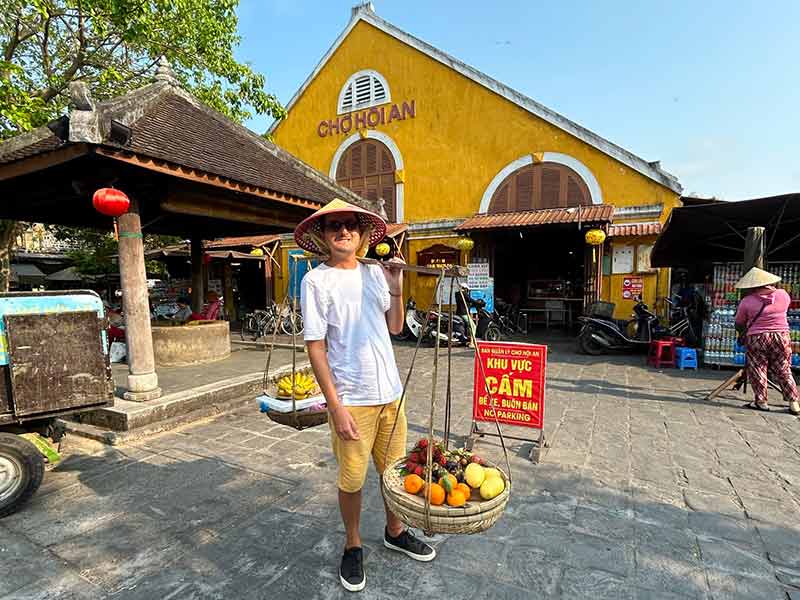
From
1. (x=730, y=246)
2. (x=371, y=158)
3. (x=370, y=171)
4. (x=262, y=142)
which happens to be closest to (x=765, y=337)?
(x=730, y=246)

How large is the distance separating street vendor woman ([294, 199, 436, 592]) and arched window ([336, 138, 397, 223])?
454 inches

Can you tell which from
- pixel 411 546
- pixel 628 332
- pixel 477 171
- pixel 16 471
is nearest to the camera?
pixel 411 546

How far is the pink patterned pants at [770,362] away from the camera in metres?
5.08

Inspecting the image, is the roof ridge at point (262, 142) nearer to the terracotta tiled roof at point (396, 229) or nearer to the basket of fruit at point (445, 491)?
the terracotta tiled roof at point (396, 229)

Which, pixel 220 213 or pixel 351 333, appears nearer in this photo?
pixel 351 333

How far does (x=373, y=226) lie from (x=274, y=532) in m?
2.11

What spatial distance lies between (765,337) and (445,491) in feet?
18.2

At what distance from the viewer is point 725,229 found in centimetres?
735

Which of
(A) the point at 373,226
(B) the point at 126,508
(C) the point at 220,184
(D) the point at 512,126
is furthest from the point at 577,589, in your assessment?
(D) the point at 512,126

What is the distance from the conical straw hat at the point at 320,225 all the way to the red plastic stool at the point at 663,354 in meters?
7.45

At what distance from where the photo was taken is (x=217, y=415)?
522 cm

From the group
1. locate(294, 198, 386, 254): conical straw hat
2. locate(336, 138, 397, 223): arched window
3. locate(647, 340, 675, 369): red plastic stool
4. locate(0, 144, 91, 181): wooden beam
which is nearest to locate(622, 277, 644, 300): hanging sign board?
locate(647, 340, 675, 369): red plastic stool

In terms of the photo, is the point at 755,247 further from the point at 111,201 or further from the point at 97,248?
the point at 97,248

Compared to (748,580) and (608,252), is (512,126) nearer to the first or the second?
(608,252)
